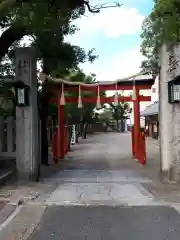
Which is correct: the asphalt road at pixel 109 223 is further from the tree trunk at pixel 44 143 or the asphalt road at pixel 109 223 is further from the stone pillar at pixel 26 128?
the tree trunk at pixel 44 143

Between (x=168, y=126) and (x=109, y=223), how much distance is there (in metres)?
5.57

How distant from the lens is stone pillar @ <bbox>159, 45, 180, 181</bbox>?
11.8 m

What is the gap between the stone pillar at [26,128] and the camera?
1240 centimetres

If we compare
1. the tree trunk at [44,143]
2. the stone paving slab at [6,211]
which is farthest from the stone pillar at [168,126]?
the tree trunk at [44,143]

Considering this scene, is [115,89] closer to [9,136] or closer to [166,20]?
[166,20]

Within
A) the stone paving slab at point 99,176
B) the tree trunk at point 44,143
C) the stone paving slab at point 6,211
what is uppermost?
the tree trunk at point 44,143

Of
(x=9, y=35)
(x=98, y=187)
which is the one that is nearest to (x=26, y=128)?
(x=9, y=35)

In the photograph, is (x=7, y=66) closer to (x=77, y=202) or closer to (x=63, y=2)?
(x=63, y=2)

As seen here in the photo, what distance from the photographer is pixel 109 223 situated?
725cm

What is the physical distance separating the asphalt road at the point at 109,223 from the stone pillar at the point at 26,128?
12.5ft

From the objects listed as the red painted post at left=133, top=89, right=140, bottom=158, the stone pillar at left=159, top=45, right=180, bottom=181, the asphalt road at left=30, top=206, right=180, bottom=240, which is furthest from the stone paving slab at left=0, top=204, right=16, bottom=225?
the red painted post at left=133, top=89, right=140, bottom=158

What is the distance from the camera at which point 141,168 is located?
16.3 m

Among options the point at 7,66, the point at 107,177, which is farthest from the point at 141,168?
the point at 7,66

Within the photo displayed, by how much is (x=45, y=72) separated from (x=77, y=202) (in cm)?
847
